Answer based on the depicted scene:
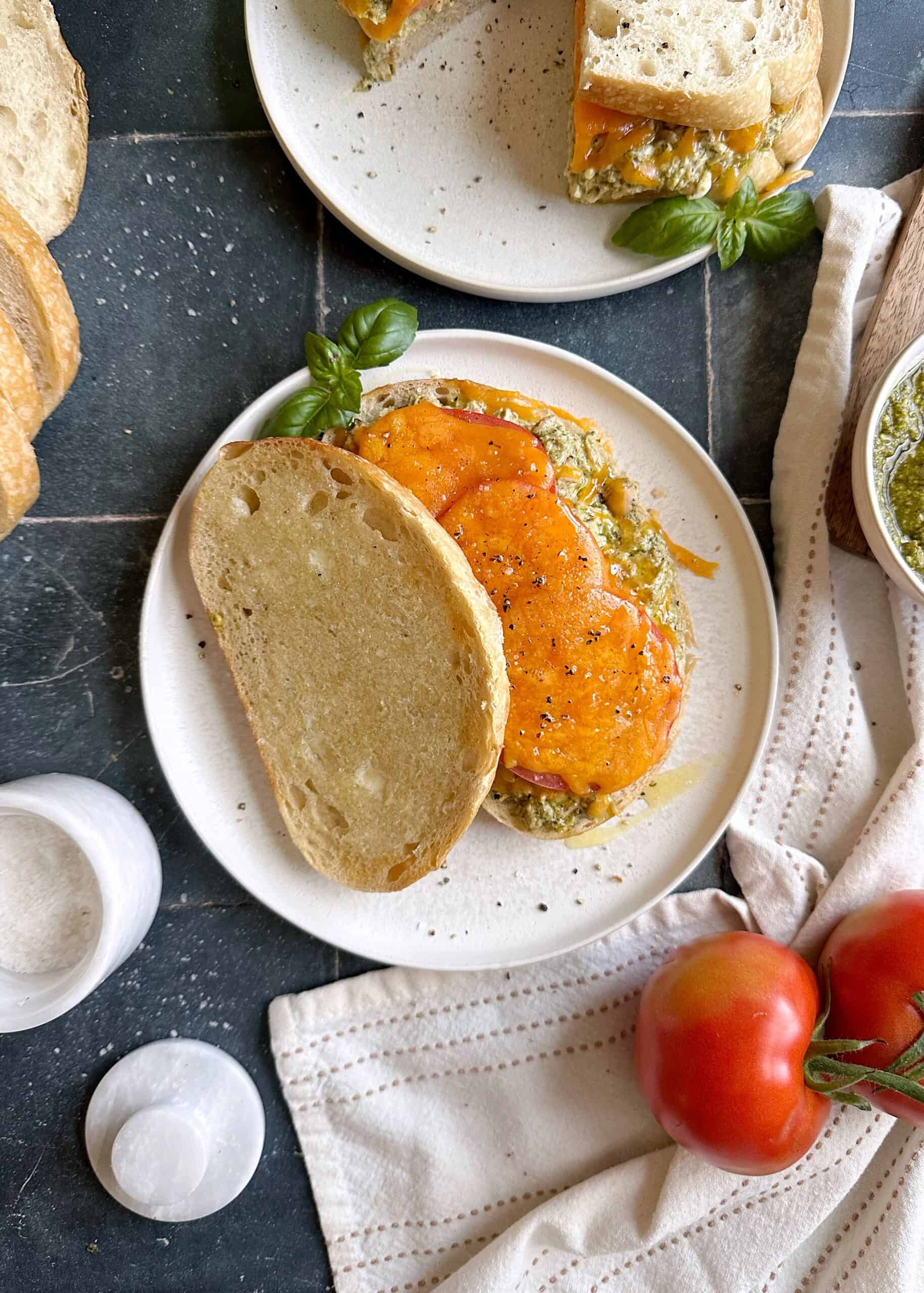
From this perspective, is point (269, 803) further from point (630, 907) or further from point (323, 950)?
point (630, 907)

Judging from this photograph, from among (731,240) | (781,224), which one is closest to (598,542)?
(731,240)

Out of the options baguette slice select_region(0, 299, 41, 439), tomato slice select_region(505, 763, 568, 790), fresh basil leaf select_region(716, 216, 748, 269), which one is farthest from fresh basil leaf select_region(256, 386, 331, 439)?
fresh basil leaf select_region(716, 216, 748, 269)

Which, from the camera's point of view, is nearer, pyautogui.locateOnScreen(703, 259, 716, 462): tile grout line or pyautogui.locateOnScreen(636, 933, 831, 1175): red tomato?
pyautogui.locateOnScreen(636, 933, 831, 1175): red tomato

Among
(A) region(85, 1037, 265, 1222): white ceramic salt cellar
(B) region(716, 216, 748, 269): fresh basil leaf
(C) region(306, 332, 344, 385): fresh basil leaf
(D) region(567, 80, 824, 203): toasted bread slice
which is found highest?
(D) region(567, 80, 824, 203): toasted bread slice

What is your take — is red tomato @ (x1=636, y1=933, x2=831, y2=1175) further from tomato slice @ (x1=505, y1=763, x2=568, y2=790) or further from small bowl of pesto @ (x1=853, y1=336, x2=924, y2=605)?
small bowl of pesto @ (x1=853, y1=336, x2=924, y2=605)

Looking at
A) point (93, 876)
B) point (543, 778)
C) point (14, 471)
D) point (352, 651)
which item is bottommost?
point (93, 876)

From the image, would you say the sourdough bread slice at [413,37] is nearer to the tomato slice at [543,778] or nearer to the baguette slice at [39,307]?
the baguette slice at [39,307]

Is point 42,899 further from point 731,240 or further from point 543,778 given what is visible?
point 731,240
